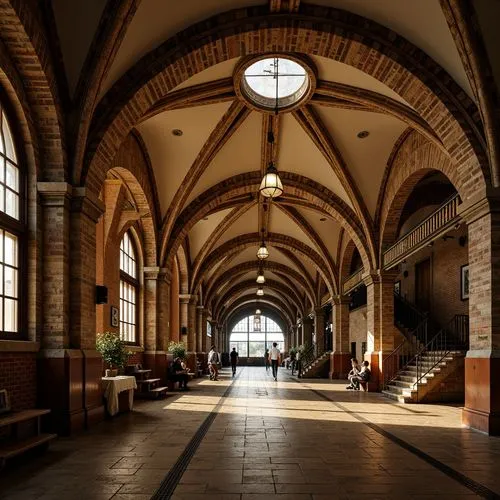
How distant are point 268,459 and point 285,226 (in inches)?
700

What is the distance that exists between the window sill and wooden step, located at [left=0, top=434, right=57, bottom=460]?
1.21 meters

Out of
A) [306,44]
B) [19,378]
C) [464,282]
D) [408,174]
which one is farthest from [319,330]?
[19,378]

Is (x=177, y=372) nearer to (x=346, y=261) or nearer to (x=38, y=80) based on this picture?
(x=346, y=261)

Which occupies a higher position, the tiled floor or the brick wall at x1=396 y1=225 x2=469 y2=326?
the brick wall at x1=396 y1=225 x2=469 y2=326

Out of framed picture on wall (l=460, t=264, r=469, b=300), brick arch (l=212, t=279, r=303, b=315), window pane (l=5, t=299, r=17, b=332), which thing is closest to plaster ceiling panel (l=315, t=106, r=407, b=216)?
framed picture on wall (l=460, t=264, r=469, b=300)

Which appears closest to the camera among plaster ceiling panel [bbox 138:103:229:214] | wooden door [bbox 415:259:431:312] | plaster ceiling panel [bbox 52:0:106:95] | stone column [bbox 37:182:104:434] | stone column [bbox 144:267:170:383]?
plaster ceiling panel [bbox 52:0:106:95]

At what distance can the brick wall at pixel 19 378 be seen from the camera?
24.1ft

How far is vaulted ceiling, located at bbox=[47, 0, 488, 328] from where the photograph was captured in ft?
29.1

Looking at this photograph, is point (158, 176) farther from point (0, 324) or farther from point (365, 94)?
point (0, 324)

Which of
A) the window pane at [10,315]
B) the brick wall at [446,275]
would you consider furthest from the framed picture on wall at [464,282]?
the window pane at [10,315]

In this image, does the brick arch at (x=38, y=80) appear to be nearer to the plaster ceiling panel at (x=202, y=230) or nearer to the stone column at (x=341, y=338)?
the plaster ceiling panel at (x=202, y=230)

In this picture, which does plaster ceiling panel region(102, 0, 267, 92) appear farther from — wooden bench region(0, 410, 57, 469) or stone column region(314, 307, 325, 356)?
stone column region(314, 307, 325, 356)

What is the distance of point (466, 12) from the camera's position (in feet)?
26.4

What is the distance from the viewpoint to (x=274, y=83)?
13102mm
